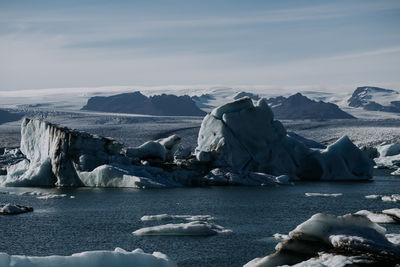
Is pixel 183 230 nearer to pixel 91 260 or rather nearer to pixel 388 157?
pixel 91 260

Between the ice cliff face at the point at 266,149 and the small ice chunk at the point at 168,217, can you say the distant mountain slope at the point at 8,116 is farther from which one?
the small ice chunk at the point at 168,217

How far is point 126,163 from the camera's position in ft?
102

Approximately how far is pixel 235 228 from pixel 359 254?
7.24 meters

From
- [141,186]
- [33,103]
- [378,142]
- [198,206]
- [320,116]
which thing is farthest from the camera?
[320,116]

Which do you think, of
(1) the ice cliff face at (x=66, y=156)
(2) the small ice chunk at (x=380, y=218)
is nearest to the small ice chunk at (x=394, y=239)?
(2) the small ice chunk at (x=380, y=218)

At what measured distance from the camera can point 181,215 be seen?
21.7m

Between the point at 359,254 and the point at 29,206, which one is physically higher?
the point at 359,254

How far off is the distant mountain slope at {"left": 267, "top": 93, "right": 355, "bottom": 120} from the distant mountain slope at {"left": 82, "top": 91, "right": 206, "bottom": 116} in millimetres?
18923

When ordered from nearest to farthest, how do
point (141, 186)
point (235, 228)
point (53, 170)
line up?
1. point (235, 228)
2. point (141, 186)
3. point (53, 170)

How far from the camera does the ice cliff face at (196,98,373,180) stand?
117ft

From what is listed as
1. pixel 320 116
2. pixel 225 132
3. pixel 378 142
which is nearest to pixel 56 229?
pixel 225 132

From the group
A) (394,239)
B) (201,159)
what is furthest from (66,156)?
(394,239)

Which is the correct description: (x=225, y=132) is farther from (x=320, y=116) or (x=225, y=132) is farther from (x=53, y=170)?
(x=320, y=116)

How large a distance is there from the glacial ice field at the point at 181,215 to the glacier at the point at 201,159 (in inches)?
48.2
